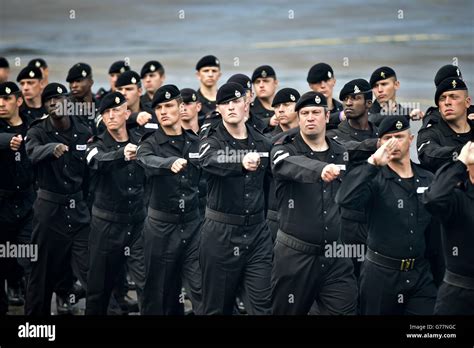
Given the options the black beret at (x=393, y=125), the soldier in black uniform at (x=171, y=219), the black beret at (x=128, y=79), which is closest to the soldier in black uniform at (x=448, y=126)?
the black beret at (x=393, y=125)

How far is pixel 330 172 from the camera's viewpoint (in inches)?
468

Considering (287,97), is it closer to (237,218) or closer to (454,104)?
(454,104)

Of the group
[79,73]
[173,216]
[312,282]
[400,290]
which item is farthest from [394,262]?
[79,73]

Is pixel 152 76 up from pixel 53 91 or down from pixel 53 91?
up

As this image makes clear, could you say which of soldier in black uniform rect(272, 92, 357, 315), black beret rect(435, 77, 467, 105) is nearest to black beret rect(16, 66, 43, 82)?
soldier in black uniform rect(272, 92, 357, 315)

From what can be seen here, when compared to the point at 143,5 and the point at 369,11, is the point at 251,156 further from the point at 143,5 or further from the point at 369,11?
the point at 143,5

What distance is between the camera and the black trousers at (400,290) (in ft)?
42.1

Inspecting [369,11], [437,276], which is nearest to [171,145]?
[437,276]

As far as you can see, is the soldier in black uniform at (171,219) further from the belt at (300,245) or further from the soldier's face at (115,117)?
the belt at (300,245)

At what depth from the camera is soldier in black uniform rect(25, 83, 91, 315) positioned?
14.9m

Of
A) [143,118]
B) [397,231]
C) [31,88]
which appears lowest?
[397,231]

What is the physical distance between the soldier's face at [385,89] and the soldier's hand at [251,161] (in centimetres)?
376

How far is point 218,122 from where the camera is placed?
45.1ft

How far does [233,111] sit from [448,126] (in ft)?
7.52
